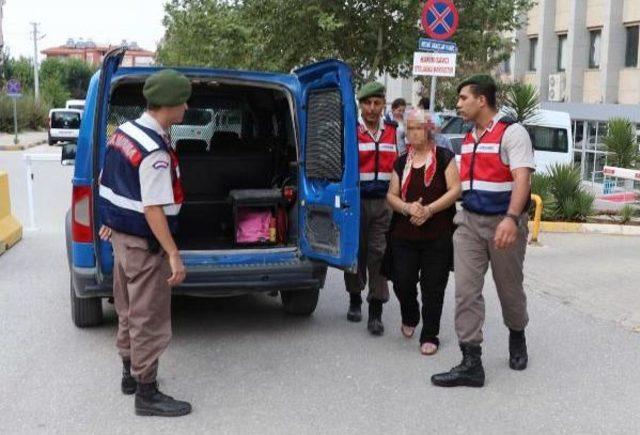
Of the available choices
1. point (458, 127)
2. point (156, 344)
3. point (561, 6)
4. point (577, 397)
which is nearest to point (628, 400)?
point (577, 397)

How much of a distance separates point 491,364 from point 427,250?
874mm

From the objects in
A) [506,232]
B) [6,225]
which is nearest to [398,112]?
[506,232]

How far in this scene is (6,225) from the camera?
9.81 m

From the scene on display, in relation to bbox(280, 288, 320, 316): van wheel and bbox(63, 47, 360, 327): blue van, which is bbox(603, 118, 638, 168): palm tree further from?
bbox(280, 288, 320, 316): van wheel

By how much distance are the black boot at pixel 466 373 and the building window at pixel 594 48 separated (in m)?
23.3

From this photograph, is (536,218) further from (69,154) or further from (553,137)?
(553,137)

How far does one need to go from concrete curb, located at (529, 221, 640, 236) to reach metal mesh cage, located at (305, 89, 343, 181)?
6.46 m

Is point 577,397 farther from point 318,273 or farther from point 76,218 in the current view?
point 76,218

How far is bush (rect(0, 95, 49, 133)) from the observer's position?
46719mm

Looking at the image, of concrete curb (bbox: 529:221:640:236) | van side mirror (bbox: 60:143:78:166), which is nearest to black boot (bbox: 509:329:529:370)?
van side mirror (bbox: 60:143:78:166)

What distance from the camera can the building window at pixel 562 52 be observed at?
2823 centimetres

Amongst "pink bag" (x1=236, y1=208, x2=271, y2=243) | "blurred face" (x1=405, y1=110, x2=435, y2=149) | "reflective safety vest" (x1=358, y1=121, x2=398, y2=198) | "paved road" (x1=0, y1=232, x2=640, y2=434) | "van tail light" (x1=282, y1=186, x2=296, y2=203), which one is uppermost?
"blurred face" (x1=405, y1=110, x2=435, y2=149)

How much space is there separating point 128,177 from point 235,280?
1.59 metres

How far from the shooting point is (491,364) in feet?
18.0
